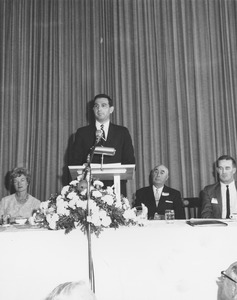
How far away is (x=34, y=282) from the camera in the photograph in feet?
7.57

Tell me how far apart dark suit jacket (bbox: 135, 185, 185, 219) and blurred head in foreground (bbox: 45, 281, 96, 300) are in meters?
3.40

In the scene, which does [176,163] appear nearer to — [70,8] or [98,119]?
[98,119]

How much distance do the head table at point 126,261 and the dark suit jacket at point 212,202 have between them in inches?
63.4

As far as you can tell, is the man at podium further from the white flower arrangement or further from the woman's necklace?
the white flower arrangement

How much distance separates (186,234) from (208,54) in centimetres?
380

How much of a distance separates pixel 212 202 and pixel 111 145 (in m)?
1.21

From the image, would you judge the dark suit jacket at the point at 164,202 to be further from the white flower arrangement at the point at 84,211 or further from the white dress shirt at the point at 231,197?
the white flower arrangement at the point at 84,211

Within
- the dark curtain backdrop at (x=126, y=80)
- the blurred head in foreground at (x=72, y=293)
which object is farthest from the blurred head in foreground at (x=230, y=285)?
the dark curtain backdrop at (x=126, y=80)

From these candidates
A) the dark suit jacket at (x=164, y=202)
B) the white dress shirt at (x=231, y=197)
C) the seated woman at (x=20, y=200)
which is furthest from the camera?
the dark suit jacket at (x=164, y=202)

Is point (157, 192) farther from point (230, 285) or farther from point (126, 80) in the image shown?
point (230, 285)

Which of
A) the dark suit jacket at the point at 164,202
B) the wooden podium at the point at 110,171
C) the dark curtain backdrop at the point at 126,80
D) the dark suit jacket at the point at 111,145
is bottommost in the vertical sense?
the dark suit jacket at the point at 164,202

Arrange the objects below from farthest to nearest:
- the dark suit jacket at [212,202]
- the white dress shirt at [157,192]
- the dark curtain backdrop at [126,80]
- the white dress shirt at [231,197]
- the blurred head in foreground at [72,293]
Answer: the dark curtain backdrop at [126,80] < the white dress shirt at [157,192] < the white dress shirt at [231,197] < the dark suit jacket at [212,202] < the blurred head in foreground at [72,293]

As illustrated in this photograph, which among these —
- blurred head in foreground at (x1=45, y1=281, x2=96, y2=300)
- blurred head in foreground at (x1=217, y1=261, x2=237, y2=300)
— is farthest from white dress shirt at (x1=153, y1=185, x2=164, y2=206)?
blurred head in foreground at (x1=45, y1=281, x2=96, y2=300)

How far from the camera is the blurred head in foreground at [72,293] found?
1109mm
